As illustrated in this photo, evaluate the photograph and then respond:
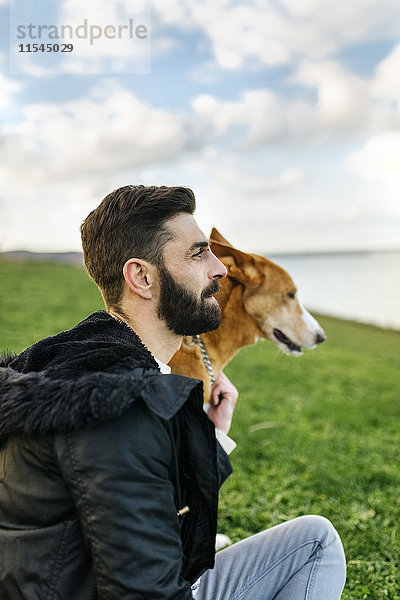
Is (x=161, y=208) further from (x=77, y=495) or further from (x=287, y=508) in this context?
(x=287, y=508)

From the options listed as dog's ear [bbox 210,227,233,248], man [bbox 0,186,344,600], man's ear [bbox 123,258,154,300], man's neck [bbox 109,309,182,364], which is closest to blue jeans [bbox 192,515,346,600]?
man [bbox 0,186,344,600]

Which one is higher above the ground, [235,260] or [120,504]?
[235,260]

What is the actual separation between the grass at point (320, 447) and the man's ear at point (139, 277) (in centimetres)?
239

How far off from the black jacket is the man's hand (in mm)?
1270

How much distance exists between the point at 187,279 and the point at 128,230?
28 centimetres

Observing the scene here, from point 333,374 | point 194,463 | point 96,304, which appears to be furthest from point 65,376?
point 96,304

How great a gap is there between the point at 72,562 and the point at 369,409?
24.6 ft

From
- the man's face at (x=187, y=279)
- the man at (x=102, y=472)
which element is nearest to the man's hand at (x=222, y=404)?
the man's face at (x=187, y=279)

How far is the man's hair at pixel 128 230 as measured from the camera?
2.04 metres

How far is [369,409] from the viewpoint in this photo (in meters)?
8.33

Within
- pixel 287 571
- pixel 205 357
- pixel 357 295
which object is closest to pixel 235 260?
pixel 205 357

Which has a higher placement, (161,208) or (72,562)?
(161,208)

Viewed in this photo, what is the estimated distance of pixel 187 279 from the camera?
2.07 m

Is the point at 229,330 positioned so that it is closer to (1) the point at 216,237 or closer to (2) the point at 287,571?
(1) the point at 216,237
